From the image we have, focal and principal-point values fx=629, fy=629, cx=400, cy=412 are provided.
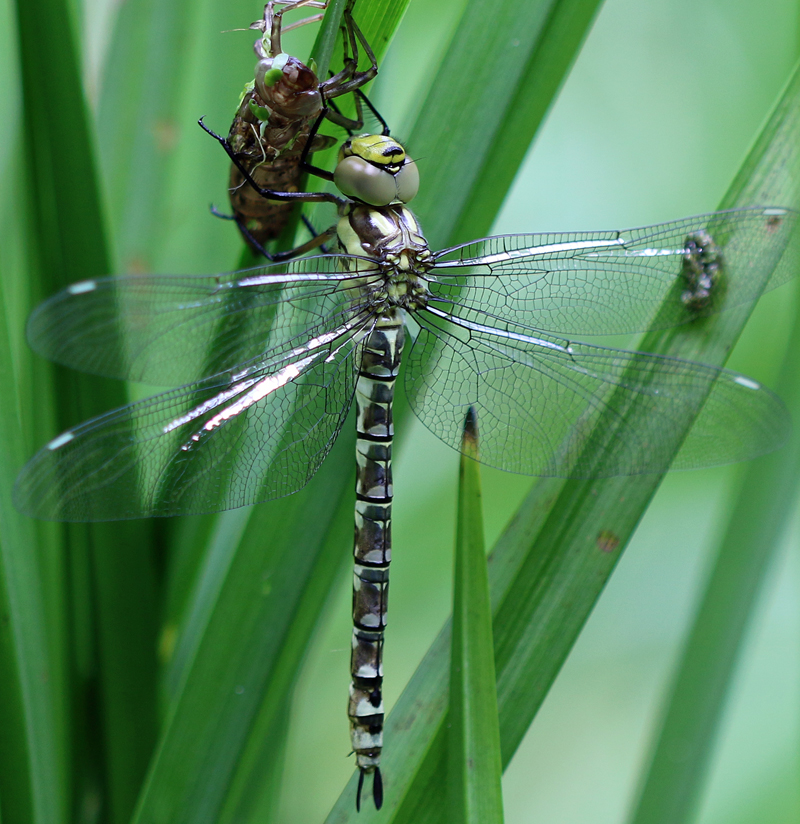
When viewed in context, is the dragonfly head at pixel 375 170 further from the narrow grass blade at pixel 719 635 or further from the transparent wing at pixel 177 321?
the narrow grass blade at pixel 719 635

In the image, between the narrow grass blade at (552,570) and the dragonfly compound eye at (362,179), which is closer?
the narrow grass blade at (552,570)

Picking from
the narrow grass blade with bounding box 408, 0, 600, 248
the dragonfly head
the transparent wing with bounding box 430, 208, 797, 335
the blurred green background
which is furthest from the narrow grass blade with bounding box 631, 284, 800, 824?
the dragonfly head

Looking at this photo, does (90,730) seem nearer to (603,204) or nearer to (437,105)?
(437,105)

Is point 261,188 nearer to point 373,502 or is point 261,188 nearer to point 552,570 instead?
point 373,502

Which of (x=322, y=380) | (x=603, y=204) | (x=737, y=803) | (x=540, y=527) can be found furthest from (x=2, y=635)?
(x=603, y=204)

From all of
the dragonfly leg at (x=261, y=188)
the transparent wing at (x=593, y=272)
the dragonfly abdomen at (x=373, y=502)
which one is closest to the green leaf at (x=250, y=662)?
the dragonfly abdomen at (x=373, y=502)

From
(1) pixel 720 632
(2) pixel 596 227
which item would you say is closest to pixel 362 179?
(1) pixel 720 632

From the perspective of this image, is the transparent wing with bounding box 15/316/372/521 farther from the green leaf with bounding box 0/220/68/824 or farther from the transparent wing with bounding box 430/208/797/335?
the transparent wing with bounding box 430/208/797/335
